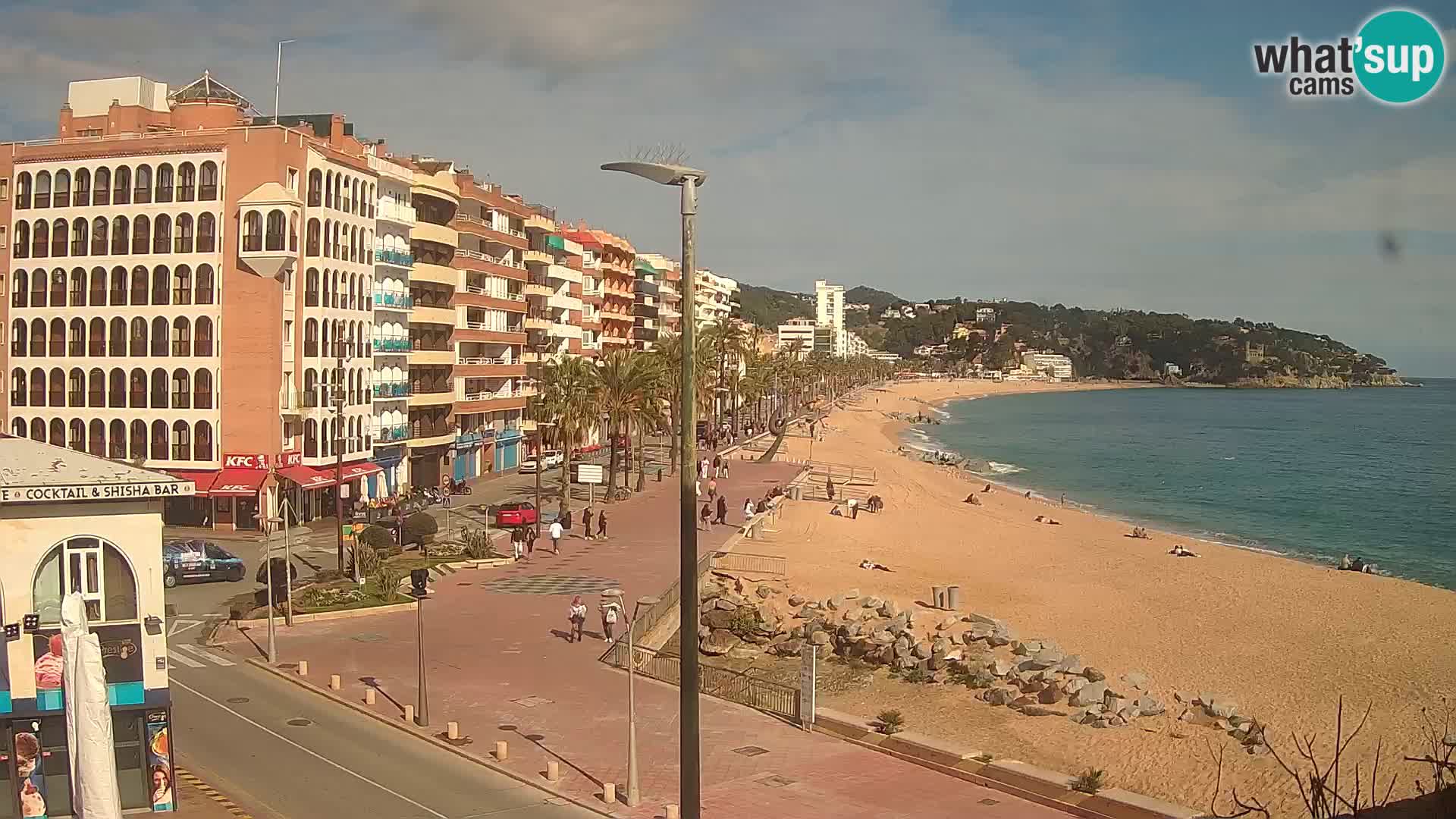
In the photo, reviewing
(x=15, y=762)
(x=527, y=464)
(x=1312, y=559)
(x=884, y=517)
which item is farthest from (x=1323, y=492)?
(x=15, y=762)

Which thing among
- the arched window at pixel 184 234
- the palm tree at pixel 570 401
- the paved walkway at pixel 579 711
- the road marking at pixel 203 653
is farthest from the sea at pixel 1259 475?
the arched window at pixel 184 234

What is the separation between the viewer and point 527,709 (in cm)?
2484

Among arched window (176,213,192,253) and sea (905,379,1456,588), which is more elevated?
arched window (176,213,192,253)

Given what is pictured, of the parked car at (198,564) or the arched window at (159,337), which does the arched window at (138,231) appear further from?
the parked car at (198,564)

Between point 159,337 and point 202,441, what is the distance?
5.00 meters

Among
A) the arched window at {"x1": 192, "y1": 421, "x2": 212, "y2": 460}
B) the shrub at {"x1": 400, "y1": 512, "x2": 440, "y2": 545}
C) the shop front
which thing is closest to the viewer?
the shop front

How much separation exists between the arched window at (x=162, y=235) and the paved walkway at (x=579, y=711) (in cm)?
2317

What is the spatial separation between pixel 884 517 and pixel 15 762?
156 feet

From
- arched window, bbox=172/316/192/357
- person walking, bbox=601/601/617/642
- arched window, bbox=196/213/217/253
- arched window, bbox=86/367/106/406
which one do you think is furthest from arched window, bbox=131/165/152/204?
person walking, bbox=601/601/617/642

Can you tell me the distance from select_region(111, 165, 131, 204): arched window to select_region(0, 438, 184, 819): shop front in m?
40.7

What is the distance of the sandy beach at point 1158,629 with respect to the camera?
24859 mm

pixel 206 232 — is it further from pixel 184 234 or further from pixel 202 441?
pixel 202 441

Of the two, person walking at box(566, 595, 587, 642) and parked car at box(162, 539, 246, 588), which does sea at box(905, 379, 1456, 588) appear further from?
parked car at box(162, 539, 246, 588)

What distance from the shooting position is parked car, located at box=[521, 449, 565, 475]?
78875mm
